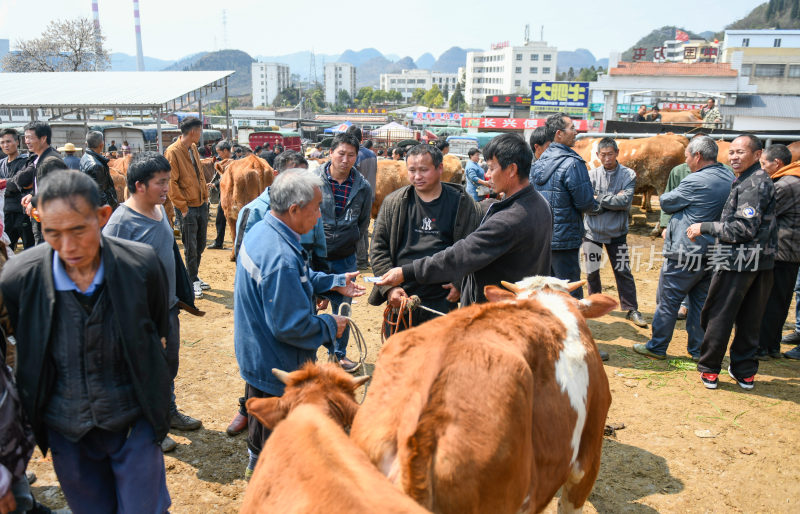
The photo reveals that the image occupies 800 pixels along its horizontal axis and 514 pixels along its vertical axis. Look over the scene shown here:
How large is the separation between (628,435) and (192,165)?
5741 mm

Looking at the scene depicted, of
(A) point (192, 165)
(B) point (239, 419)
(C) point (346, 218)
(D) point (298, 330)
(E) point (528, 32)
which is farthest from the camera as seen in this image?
(E) point (528, 32)

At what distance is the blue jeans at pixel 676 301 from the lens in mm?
5461

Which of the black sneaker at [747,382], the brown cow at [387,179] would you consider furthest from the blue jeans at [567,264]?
the brown cow at [387,179]

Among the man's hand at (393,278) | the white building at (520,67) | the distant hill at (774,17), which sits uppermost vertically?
the distant hill at (774,17)

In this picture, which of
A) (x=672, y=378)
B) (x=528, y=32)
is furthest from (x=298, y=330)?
(x=528, y=32)

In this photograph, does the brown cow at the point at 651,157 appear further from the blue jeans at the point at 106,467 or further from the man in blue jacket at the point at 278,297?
the blue jeans at the point at 106,467

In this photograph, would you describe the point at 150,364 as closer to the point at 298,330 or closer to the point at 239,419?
the point at 298,330

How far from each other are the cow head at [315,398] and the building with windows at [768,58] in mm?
65384

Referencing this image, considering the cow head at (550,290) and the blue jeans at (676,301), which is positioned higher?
the cow head at (550,290)

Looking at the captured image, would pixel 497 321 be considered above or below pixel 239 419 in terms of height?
above

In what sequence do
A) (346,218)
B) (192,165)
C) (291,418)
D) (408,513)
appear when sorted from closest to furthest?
(408,513) < (291,418) < (346,218) < (192,165)

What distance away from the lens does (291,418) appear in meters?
1.60

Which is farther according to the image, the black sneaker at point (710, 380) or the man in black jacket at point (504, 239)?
the black sneaker at point (710, 380)

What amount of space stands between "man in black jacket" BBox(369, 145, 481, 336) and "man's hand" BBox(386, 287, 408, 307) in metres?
0.13
